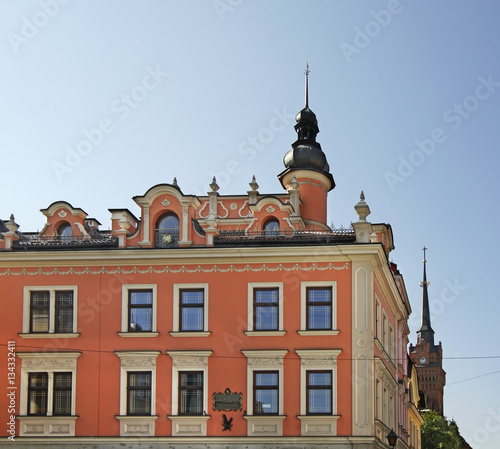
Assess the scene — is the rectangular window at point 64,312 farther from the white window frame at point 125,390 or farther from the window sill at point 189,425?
the window sill at point 189,425

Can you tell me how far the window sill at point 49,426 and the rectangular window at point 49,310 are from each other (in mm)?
3566

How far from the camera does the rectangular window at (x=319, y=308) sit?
34062 mm

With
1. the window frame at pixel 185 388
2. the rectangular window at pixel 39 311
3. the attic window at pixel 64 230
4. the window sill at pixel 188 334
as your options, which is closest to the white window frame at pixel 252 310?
the window sill at pixel 188 334

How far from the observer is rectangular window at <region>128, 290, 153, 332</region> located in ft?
115

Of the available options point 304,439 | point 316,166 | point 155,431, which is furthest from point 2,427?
point 316,166

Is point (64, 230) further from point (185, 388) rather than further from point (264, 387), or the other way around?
point (264, 387)

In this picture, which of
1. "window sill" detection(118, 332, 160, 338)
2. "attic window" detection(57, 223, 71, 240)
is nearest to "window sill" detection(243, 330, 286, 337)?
"window sill" detection(118, 332, 160, 338)

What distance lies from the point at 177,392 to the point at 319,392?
574cm

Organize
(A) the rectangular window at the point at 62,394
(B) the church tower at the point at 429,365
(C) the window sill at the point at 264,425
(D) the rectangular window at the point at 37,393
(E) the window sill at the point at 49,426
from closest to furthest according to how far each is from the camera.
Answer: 1. (C) the window sill at the point at 264,425
2. (E) the window sill at the point at 49,426
3. (A) the rectangular window at the point at 62,394
4. (D) the rectangular window at the point at 37,393
5. (B) the church tower at the point at 429,365

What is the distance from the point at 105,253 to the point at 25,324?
4546 millimetres

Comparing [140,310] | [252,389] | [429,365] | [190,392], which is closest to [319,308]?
[252,389]

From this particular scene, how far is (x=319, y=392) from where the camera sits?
33344 millimetres

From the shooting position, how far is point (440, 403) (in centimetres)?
19088

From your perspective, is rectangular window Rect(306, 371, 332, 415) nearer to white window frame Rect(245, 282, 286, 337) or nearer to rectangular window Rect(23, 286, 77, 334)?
white window frame Rect(245, 282, 286, 337)
